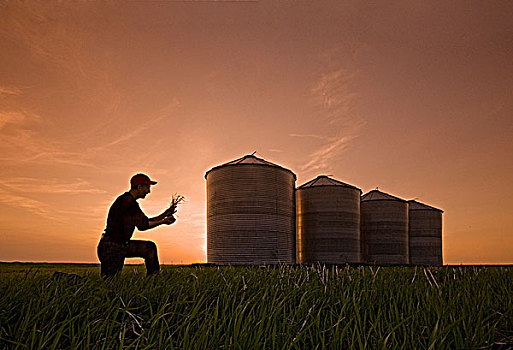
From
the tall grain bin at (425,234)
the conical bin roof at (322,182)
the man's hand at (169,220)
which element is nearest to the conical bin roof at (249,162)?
the conical bin roof at (322,182)

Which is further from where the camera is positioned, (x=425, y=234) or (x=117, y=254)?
(x=425, y=234)

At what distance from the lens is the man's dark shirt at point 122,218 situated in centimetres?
621

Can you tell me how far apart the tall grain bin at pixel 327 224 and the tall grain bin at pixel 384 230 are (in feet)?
13.4

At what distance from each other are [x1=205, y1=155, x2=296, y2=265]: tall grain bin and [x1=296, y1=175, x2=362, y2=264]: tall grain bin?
2845 mm

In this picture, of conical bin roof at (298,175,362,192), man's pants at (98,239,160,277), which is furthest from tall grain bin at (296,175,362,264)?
man's pants at (98,239,160,277)

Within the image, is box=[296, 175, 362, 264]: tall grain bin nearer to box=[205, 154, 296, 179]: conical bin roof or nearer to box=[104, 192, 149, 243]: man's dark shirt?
box=[205, 154, 296, 179]: conical bin roof

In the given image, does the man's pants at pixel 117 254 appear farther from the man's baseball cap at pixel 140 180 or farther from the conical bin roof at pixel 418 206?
the conical bin roof at pixel 418 206

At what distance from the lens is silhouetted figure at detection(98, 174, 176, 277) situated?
6191mm

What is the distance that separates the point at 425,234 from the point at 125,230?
1175 inches

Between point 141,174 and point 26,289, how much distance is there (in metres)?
3.10

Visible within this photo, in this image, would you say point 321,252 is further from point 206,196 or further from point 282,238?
point 206,196

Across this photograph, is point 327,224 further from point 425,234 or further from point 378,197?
point 425,234

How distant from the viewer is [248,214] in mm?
19453

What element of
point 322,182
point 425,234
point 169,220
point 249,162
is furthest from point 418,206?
point 169,220
